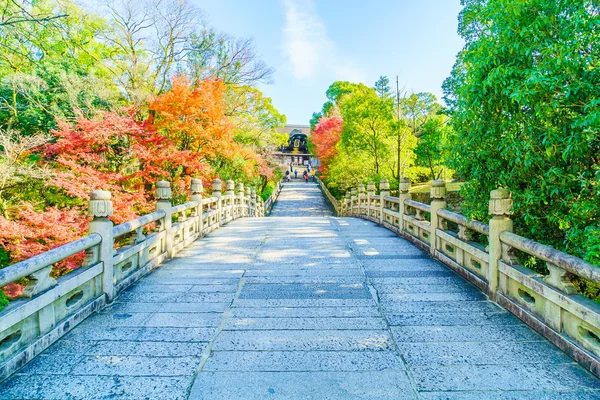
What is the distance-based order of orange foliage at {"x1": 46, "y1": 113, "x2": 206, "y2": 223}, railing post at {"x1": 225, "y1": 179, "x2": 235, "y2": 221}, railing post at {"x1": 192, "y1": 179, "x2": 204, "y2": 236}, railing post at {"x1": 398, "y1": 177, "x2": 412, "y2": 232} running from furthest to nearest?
railing post at {"x1": 225, "y1": 179, "x2": 235, "y2": 221} < orange foliage at {"x1": 46, "y1": 113, "x2": 206, "y2": 223} < railing post at {"x1": 398, "y1": 177, "x2": 412, "y2": 232} < railing post at {"x1": 192, "y1": 179, "x2": 204, "y2": 236}

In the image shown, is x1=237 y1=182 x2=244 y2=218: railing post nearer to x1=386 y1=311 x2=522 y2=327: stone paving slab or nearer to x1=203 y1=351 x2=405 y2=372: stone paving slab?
x1=386 y1=311 x2=522 y2=327: stone paving slab

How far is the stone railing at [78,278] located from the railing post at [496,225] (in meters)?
3.99

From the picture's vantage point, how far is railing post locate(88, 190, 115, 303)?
151 inches

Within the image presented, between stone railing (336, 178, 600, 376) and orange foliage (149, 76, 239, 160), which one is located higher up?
orange foliage (149, 76, 239, 160)

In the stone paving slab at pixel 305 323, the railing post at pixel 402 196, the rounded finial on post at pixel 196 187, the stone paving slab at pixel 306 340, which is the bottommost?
the stone paving slab at pixel 306 340

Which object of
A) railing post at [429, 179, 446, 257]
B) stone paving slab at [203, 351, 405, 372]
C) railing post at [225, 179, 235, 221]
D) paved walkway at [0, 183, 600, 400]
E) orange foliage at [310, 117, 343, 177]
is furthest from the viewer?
orange foliage at [310, 117, 343, 177]

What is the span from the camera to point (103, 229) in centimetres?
386

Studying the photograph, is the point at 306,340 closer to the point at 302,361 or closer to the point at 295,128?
the point at 302,361

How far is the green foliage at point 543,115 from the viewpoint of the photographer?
9.55 ft

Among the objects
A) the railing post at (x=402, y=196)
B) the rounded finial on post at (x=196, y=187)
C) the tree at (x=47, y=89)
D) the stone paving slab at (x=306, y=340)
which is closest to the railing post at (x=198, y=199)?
the rounded finial on post at (x=196, y=187)

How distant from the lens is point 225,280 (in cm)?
462

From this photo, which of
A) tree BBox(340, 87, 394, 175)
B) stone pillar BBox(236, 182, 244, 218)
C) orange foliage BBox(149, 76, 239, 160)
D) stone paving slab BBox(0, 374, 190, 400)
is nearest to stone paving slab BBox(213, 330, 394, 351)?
stone paving slab BBox(0, 374, 190, 400)

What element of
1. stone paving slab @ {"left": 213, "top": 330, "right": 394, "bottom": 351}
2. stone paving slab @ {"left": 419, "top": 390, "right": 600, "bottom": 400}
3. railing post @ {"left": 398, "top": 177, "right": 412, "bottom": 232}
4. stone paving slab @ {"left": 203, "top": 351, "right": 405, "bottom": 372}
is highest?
railing post @ {"left": 398, "top": 177, "right": 412, "bottom": 232}

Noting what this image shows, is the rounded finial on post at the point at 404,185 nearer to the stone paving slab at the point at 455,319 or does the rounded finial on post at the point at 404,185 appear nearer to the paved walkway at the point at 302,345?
the paved walkway at the point at 302,345
